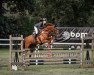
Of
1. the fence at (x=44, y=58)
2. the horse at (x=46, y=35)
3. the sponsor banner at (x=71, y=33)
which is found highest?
the sponsor banner at (x=71, y=33)

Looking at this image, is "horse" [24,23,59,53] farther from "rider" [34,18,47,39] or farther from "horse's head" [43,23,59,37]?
"rider" [34,18,47,39]

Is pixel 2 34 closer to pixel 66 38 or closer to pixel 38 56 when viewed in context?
pixel 66 38

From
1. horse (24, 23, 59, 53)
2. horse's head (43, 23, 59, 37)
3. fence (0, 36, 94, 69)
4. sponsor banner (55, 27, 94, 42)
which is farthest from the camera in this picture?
sponsor banner (55, 27, 94, 42)

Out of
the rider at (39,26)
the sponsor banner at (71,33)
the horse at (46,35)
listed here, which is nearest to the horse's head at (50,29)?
the horse at (46,35)

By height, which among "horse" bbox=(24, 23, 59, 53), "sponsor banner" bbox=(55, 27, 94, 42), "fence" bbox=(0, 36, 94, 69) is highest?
"sponsor banner" bbox=(55, 27, 94, 42)

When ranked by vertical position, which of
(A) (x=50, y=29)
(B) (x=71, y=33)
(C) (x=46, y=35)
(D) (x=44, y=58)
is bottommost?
(D) (x=44, y=58)

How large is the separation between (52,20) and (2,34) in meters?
17.5

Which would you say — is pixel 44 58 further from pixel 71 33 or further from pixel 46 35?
pixel 71 33

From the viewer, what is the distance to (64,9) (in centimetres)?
5638

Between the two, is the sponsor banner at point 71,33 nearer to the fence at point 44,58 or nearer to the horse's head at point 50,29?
the horse's head at point 50,29

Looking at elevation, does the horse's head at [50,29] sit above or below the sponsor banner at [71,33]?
below

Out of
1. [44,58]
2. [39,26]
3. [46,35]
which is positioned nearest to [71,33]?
[46,35]

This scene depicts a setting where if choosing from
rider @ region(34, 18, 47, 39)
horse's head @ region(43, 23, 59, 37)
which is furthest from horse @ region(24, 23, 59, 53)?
rider @ region(34, 18, 47, 39)

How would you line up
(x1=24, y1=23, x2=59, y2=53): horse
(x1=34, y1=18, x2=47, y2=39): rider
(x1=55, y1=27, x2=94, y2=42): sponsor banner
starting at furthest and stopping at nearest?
1. (x1=55, y1=27, x2=94, y2=42): sponsor banner
2. (x1=24, y1=23, x2=59, y2=53): horse
3. (x1=34, y1=18, x2=47, y2=39): rider
